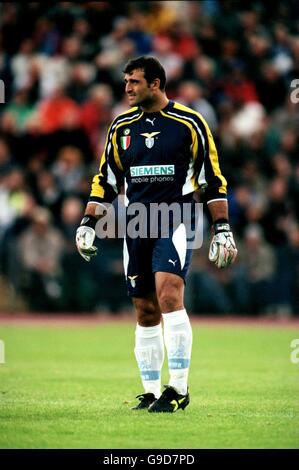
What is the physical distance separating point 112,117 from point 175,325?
11616 millimetres

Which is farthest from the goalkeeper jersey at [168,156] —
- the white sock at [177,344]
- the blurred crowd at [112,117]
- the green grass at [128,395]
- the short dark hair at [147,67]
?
the blurred crowd at [112,117]

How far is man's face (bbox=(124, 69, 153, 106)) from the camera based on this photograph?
8023 millimetres

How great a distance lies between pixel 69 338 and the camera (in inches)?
585

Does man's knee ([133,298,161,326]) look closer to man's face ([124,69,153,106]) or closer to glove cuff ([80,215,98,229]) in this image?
glove cuff ([80,215,98,229])

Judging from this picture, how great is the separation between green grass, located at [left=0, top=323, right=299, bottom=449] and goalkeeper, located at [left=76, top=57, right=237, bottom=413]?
55 cm

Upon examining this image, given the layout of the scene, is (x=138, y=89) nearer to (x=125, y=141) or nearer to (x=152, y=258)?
(x=125, y=141)

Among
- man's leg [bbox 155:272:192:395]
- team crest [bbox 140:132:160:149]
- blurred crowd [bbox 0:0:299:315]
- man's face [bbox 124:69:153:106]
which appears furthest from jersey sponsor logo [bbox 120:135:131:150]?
blurred crowd [bbox 0:0:299:315]

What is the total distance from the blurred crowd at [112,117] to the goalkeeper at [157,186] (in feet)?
29.4

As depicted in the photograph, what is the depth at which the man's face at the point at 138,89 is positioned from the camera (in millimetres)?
8023

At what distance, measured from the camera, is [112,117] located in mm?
18984

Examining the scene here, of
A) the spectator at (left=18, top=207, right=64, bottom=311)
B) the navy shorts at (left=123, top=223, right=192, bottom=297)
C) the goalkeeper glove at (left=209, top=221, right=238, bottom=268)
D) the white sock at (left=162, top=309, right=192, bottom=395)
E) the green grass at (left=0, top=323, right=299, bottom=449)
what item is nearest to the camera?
the green grass at (left=0, top=323, right=299, bottom=449)
